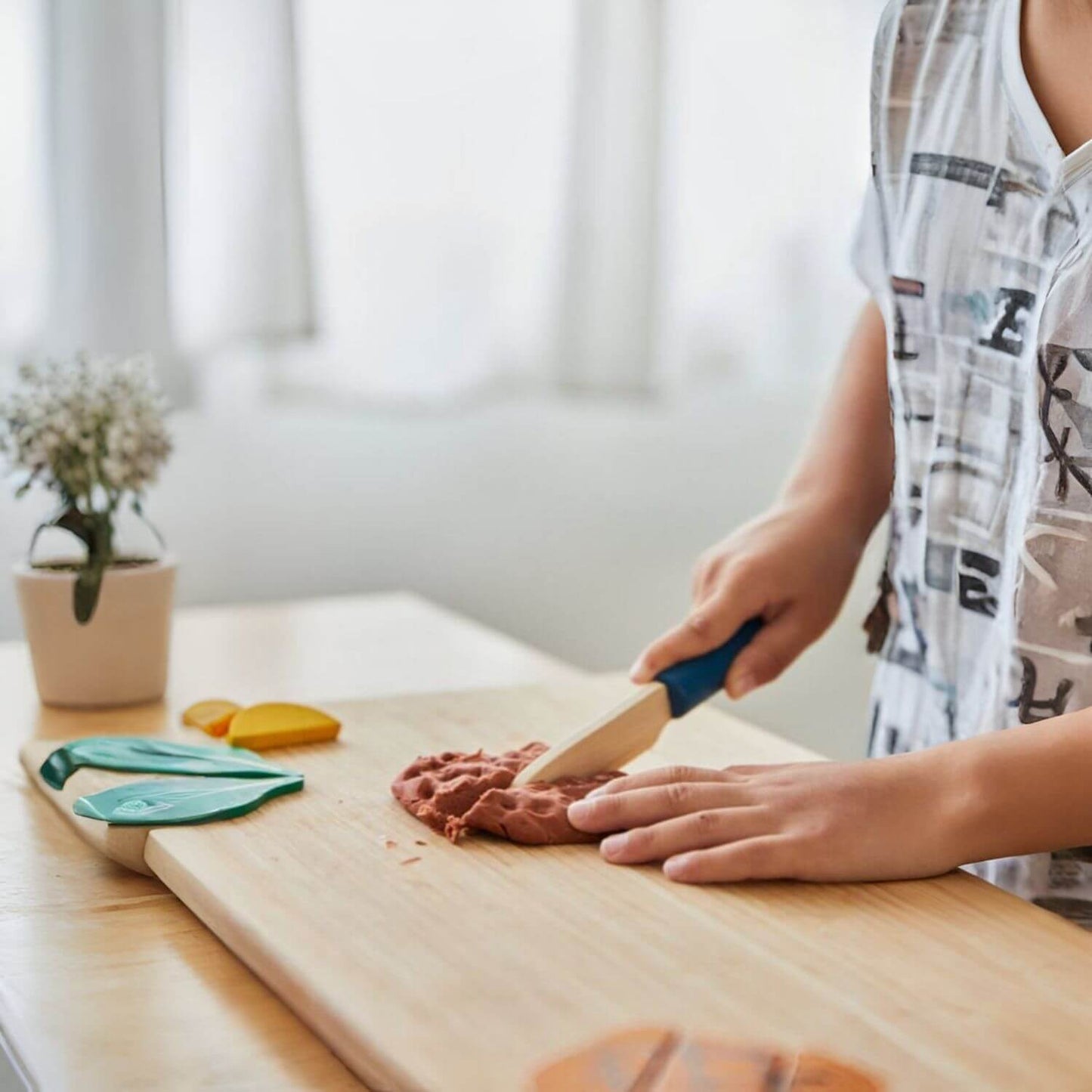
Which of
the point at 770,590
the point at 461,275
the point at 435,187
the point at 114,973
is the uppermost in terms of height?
the point at 435,187

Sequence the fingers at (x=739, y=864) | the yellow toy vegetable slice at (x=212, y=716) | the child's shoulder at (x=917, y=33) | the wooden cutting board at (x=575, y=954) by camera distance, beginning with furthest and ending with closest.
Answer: the yellow toy vegetable slice at (x=212, y=716)
the child's shoulder at (x=917, y=33)
the fingers at (x=739, y=864)
the wooden cutting board at (x=575, y=954)

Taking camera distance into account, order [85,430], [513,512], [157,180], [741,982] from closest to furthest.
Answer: [741,982]
[85,430]
[157,180]
[513,512]

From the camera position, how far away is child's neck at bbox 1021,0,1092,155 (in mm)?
919

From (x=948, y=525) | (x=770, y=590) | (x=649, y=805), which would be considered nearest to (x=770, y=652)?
(x=770, y=590)

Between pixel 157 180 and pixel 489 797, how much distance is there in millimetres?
1034

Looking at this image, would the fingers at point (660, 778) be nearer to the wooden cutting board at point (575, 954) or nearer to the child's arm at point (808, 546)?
the wooden cutting board at point (575, 954)

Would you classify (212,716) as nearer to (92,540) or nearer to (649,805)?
(92,540)

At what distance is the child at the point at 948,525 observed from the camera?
0.79 meters

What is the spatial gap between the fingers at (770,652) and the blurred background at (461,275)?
863 mm

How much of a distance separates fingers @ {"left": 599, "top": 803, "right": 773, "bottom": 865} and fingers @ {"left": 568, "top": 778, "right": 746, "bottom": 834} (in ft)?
0.05

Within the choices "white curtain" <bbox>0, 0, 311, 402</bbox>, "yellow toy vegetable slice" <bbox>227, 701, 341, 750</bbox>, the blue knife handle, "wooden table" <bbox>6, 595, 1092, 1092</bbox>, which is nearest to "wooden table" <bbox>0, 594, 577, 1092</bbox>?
"wooden table" <bbox>6, 595, 1092, 1092</bbox>

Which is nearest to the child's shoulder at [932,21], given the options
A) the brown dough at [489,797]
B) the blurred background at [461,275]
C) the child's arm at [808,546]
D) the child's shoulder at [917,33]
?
the child's shoulder at [917,33]

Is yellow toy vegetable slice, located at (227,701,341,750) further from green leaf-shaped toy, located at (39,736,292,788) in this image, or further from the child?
the child

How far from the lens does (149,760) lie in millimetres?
955
